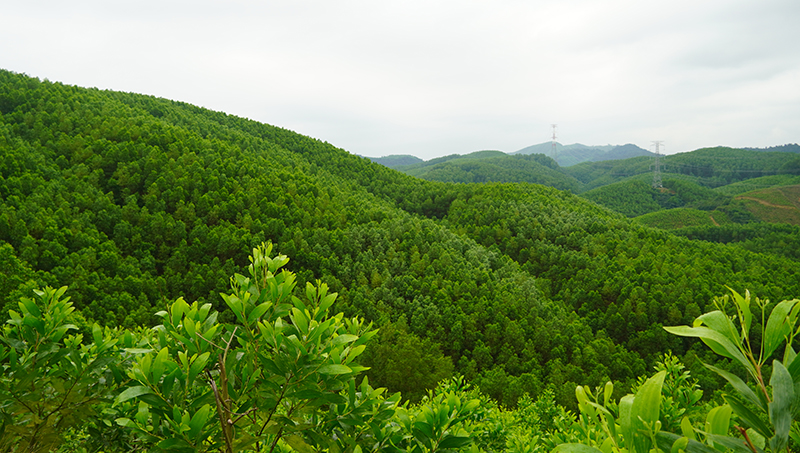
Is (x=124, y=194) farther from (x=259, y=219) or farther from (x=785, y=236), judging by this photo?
(x=785, y=236)

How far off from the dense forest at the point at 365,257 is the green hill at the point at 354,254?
0.21m

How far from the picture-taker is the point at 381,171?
84.6m

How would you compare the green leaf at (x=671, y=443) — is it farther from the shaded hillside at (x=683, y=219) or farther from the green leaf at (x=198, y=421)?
the shaded hillside at (x=683, y=219)

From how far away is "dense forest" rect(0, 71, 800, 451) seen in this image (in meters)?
32.2

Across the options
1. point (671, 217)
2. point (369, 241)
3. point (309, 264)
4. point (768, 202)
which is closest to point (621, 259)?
point (369, 241)

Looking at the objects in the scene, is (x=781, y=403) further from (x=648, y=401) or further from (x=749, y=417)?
(x=648, y=401)

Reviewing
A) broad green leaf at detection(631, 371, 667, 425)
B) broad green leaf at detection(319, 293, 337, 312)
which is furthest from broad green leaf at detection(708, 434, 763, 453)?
broad green leaf at detection(319, 293, 337, 312)

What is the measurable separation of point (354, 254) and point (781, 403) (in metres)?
44.3

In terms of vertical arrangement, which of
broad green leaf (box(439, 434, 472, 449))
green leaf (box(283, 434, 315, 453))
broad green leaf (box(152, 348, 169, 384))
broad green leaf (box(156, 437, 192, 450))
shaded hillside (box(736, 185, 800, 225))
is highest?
broad green leaf (box(152, 348, 169, 384))

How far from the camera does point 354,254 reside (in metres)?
45.1

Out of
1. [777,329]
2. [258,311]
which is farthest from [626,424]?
[258,311]

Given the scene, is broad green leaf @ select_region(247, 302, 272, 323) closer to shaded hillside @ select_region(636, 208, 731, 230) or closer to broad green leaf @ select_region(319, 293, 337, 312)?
broad green leaf @ select_region(319, 293, 337, 312)

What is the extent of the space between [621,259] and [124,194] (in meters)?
64.5

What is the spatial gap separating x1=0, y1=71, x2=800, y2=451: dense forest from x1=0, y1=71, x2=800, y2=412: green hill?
206 mm
